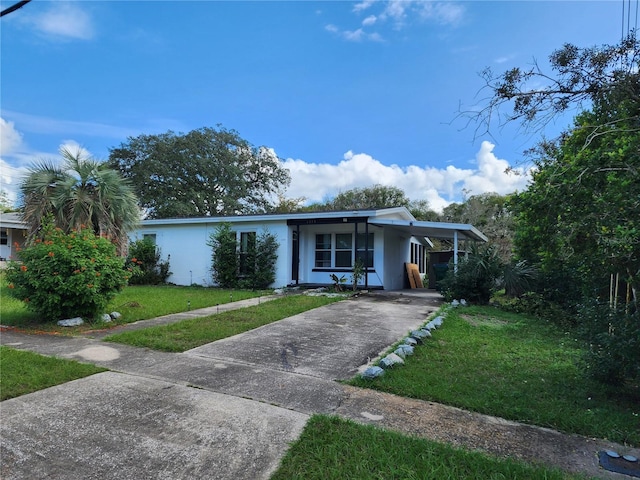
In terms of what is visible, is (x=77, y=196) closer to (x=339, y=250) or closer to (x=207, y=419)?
(x=207, y=419)

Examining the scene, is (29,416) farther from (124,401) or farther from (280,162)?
(280,162)

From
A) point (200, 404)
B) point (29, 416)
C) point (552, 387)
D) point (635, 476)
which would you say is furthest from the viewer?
point (552, 387)

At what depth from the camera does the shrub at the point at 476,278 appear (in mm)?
10766

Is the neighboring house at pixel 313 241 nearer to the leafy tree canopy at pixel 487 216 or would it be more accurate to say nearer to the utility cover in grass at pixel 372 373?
the utility cover in grass at pixel 372 373

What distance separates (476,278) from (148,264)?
12.7 m

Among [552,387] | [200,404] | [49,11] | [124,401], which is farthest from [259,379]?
[49,11]

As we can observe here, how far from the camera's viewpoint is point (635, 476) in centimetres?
241

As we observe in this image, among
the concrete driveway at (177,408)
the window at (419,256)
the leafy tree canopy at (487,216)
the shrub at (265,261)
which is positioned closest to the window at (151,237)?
the shrub at (265,261)

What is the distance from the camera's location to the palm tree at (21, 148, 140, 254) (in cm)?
872

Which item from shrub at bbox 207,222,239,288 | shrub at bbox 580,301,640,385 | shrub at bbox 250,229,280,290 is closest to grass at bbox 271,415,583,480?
shrub at bbox 580,301,640,385

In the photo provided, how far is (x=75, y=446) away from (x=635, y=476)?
3854 millimetres

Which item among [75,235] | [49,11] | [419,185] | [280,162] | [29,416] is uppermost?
[280,162]

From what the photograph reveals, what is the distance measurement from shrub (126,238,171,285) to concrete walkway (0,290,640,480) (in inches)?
417

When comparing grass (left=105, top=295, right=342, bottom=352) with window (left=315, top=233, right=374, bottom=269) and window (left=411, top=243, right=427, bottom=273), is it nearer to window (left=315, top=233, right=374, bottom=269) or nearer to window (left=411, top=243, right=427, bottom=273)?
window (left=315, top=233, right=374, bottom=269)
